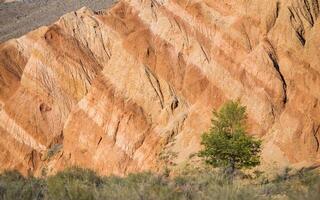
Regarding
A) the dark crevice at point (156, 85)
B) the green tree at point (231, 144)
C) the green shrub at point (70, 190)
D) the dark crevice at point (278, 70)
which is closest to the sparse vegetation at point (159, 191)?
the green shrub at point (70, 190)

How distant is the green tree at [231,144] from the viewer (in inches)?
1231

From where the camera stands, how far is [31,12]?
13388 cm

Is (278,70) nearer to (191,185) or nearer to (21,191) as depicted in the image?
(191,185)

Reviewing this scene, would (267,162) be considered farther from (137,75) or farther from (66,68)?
(66,68)

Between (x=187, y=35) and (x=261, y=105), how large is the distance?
9.34 metres

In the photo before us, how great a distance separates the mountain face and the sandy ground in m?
35.4

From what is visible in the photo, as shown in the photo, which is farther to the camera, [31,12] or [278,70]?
[31,12]

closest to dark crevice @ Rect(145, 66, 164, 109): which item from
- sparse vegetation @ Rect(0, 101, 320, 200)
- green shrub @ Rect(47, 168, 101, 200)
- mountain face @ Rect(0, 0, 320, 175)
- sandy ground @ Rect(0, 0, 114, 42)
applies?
mountain face @ Rect(0, 0, 320, 175)

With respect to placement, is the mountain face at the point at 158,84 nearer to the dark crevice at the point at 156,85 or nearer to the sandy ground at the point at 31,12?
the dark crevice at the point at 156,85

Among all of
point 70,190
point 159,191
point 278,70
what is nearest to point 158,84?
point 278,70

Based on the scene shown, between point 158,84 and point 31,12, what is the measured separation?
97.3 meters

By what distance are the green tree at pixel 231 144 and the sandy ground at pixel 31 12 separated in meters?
54.0

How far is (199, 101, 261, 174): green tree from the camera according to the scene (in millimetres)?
31266

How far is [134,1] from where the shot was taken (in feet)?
163
